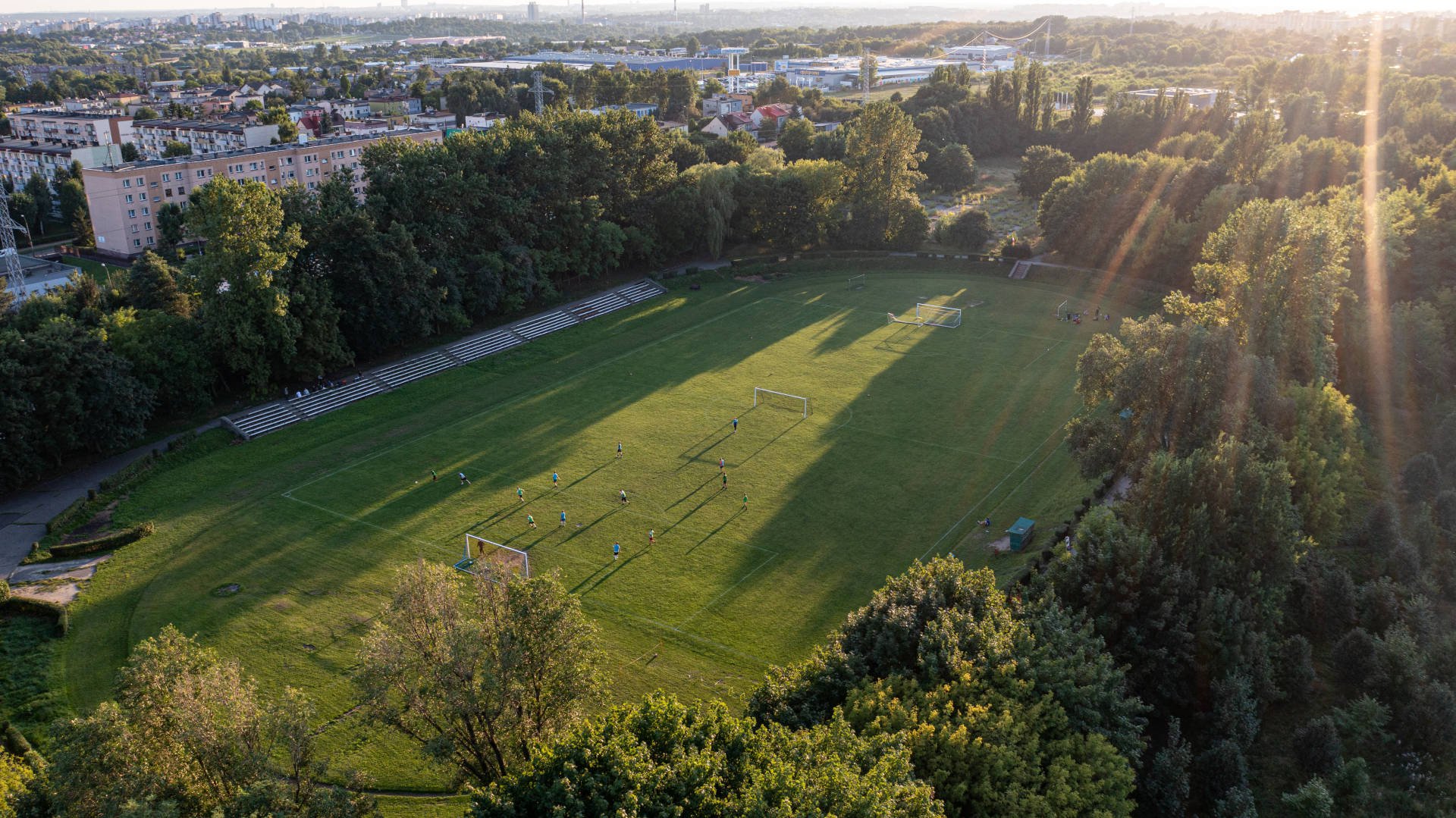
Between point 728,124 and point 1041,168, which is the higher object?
point 728,124

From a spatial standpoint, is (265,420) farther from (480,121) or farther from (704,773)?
(480,121)

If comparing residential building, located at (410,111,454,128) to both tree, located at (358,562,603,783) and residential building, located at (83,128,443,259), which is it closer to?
residential building, located at (83,128,443,259)

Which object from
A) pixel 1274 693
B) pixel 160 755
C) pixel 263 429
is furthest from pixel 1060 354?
pixel 160 755

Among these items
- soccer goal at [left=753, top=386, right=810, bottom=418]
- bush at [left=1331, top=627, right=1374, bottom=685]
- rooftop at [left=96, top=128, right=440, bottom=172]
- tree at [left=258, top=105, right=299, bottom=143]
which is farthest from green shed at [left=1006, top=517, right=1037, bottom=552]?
tree at [left=258, top=105, right=299, bottom=143]

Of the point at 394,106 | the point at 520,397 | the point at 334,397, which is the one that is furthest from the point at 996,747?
the point at 394,106

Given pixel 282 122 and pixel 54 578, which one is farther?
pixel 282 122

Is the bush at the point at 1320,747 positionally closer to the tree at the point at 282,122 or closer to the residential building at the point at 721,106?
the tree at the point at 282,122

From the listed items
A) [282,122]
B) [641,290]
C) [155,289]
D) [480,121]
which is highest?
[282,122]

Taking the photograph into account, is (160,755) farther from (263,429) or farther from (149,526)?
(263,429)
